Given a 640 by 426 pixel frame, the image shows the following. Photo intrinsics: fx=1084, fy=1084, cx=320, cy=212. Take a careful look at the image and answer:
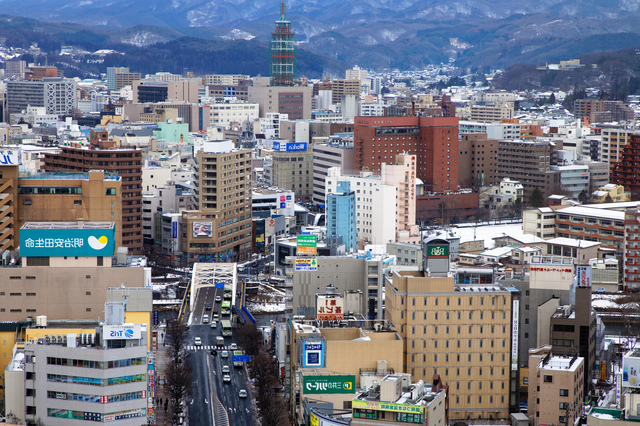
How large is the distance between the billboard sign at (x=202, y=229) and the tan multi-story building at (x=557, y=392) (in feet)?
86.6

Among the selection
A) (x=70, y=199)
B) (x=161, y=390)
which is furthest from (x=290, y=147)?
(x=161, y=390)

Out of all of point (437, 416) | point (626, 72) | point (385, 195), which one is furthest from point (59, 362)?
point (626, 72)

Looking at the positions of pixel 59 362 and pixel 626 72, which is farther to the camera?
pixel 626 72

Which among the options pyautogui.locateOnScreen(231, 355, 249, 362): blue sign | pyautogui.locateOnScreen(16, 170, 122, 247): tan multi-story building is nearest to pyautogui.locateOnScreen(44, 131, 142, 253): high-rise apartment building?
pyautogui.locateOnScreen(16, 170, 122, 247): tan multi-story building

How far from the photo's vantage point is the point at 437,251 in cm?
2970

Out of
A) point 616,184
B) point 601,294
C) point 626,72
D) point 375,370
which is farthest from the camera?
point 626,72

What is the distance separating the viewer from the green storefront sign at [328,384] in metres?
26.5

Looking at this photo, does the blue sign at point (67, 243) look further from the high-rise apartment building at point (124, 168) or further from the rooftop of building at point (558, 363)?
the high-rise apartment building at point (124, 168)

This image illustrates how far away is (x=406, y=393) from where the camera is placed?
2381 centimetres

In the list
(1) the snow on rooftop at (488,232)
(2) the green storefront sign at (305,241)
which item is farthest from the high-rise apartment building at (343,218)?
(2) the green storefront sign at (305,241)

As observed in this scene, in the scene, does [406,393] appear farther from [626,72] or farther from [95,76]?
[95,76]

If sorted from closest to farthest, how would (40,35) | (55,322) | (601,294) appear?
(55,322), (601,294), (40,35)

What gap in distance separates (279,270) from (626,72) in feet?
376

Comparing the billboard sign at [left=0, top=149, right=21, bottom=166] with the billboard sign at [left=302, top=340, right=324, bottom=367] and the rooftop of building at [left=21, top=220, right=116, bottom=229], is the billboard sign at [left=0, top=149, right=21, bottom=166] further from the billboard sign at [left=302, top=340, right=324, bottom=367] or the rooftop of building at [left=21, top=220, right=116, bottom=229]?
the billboard sign at [left=302, top=340, right=324, bottom=367]
